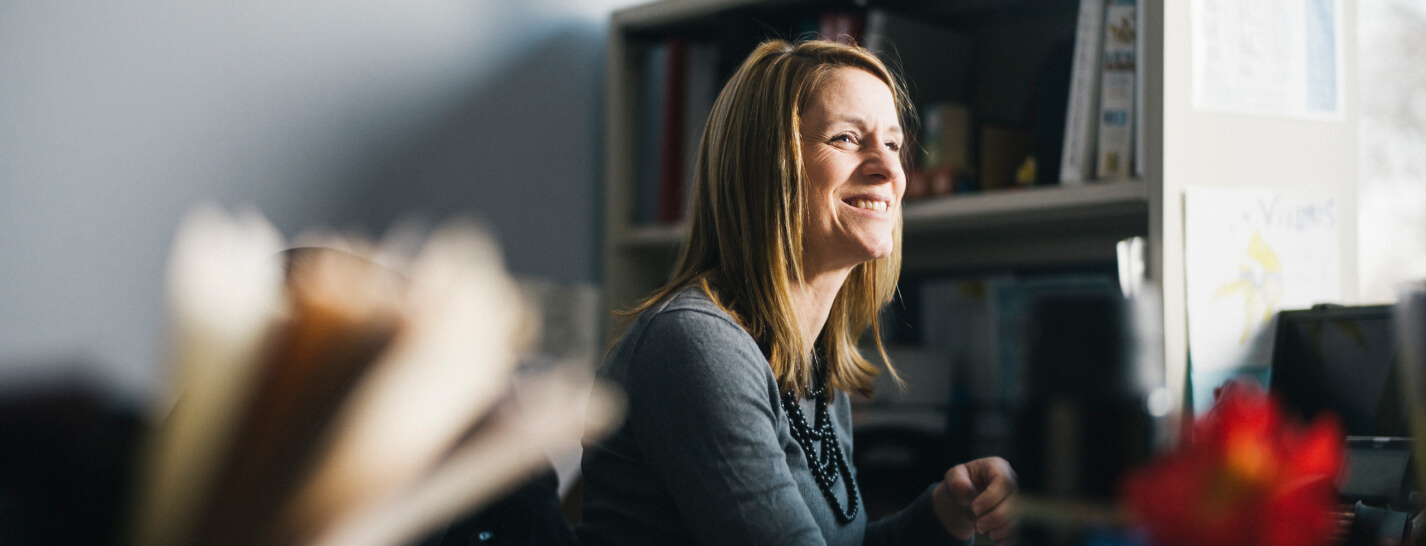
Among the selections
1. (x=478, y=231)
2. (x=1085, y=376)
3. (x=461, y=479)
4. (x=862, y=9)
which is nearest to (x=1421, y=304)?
(x=1085, y=376)

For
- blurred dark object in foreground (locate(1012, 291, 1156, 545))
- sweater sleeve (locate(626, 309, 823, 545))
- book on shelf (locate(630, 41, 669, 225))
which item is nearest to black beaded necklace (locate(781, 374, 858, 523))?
sweater sleeve (locate(626, 309, 823, 545))

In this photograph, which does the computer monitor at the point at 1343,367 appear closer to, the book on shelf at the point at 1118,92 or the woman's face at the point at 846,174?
the book on shelf at the point at 1118,92

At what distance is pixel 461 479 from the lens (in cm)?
29

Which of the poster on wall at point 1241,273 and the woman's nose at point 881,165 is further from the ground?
the woman's nose at point 881,165

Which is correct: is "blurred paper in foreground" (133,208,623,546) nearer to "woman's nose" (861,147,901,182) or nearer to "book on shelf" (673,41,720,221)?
"woman's nose" (861,147,901,182)

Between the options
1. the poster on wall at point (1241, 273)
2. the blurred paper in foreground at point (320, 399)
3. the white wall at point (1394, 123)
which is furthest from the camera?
the white wall at point (1394, 123)

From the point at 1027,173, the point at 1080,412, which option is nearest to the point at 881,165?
the point at 1027,173

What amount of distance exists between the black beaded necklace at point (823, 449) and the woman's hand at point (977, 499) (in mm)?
89

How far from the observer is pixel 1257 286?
113cm

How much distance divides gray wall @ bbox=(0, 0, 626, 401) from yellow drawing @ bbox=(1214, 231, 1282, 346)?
1.09 m

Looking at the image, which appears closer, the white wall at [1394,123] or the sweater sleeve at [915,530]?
the sweater sleeve at [915,530]

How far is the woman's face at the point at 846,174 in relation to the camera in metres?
0.96

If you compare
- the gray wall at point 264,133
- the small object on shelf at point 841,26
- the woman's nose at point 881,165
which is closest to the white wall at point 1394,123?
the small object on shelf at point 841,26

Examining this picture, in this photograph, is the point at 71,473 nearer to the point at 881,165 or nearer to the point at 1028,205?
the point at 881,165
